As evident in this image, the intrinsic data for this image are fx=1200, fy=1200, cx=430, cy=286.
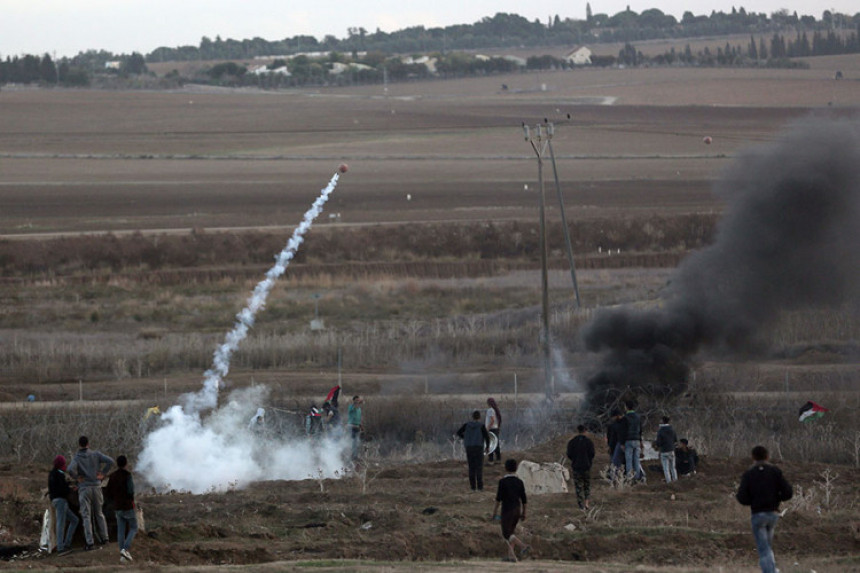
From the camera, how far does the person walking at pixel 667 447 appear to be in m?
19.2

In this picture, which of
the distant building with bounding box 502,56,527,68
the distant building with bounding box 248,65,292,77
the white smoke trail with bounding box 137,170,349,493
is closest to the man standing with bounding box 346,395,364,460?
the white smoke trail with bounding box 137,170,349,493

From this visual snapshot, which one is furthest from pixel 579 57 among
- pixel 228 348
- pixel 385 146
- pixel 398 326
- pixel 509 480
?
pixel 509 480

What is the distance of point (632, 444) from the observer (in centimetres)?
1914

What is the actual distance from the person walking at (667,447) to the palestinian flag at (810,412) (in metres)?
6.56

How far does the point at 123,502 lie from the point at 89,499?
781 mm

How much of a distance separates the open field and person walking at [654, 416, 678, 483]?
471 millimetres

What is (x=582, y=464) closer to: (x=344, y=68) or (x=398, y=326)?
(x=398, y=326)

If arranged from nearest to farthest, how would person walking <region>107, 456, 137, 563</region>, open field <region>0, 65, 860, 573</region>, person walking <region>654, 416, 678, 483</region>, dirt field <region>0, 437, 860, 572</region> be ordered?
dirt field <region>0, 437, 860, 572</region>, person walking <region>107, 456, 137, 563</region>, open field <region>0, 65, 860, 573</region>, person walking <region>654, 416, 678, 483</region>

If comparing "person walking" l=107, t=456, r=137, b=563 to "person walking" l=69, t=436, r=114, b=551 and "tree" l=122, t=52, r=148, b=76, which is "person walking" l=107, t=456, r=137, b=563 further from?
"tree" l=122, t=52, r=148, b=76

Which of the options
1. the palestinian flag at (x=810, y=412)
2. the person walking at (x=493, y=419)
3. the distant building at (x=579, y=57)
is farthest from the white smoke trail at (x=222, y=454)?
the distant building at (x=579, y=57)

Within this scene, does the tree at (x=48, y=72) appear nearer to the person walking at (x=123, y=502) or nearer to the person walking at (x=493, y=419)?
the person walking at (x=493, y=419)

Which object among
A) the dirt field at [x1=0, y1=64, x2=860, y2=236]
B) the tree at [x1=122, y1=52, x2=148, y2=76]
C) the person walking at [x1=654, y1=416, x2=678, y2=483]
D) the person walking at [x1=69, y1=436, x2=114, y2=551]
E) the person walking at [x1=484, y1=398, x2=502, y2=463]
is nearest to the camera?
the person walking at [x1=69, y1=436, x2=114, y2=551]

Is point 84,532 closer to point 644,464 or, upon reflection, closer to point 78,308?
point 644,464

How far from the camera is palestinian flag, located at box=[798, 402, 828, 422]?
24969 mm
